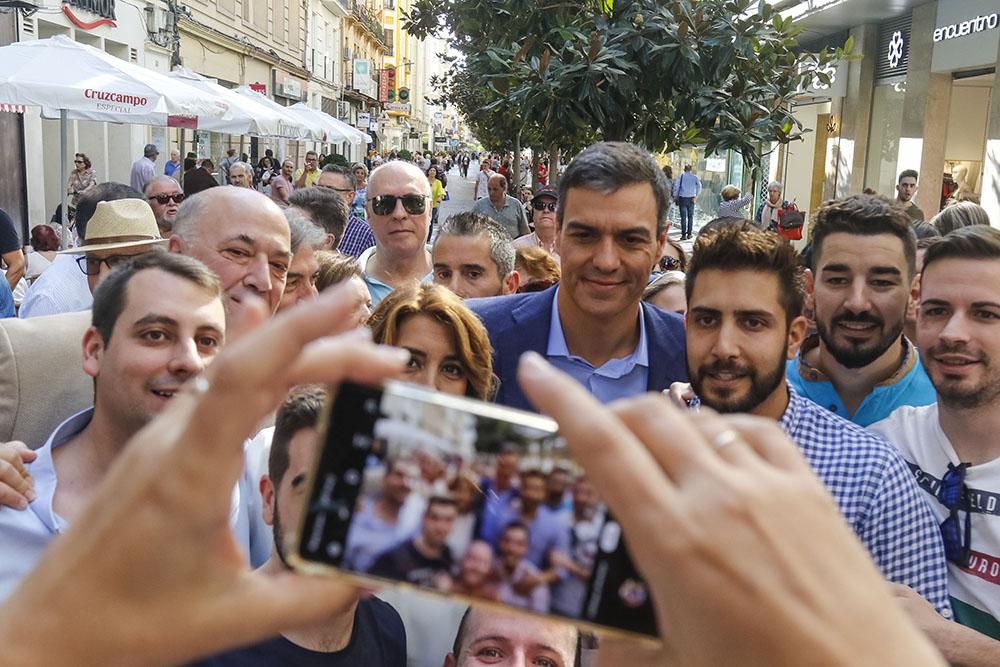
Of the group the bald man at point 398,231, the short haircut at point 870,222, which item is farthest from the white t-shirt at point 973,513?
the bald man at point 398,231

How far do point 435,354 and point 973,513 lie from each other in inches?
67.8

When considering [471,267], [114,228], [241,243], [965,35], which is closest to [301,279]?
[241,243]

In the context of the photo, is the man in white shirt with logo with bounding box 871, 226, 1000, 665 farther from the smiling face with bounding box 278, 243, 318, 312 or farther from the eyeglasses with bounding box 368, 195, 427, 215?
the eyeglasses with bounding box 368, 195, 427, 215

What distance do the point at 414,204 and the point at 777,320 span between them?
11.2 feet

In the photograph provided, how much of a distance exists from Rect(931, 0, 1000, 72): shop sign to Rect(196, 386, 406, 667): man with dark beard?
47.9ft

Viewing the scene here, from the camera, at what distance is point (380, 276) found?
581 centimetres

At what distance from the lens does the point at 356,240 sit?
8453 millimetres

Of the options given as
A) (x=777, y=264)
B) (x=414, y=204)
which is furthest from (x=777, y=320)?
(x=414, y=204)

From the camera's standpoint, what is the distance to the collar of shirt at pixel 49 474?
2268mm

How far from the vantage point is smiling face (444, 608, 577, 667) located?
91.5 inches

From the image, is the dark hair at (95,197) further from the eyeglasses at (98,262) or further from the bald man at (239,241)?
the bald man at (239,241)

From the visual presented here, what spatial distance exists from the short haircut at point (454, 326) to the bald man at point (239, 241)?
3.09 feet

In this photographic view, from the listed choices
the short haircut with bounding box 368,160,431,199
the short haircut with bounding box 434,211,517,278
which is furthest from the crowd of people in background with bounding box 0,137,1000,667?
the short haircut with bounding box 368,160,431,199

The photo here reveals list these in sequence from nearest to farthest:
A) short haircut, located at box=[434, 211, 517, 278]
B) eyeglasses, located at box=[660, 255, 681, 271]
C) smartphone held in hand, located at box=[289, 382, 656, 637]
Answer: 1. smartphone held in hand, located at box=[289, 382, 656, 637]
2. short haircut, located at box=[434, 211, 517, 278]
3. eyeglasses, located at box=[660, 255, 681, 271]
